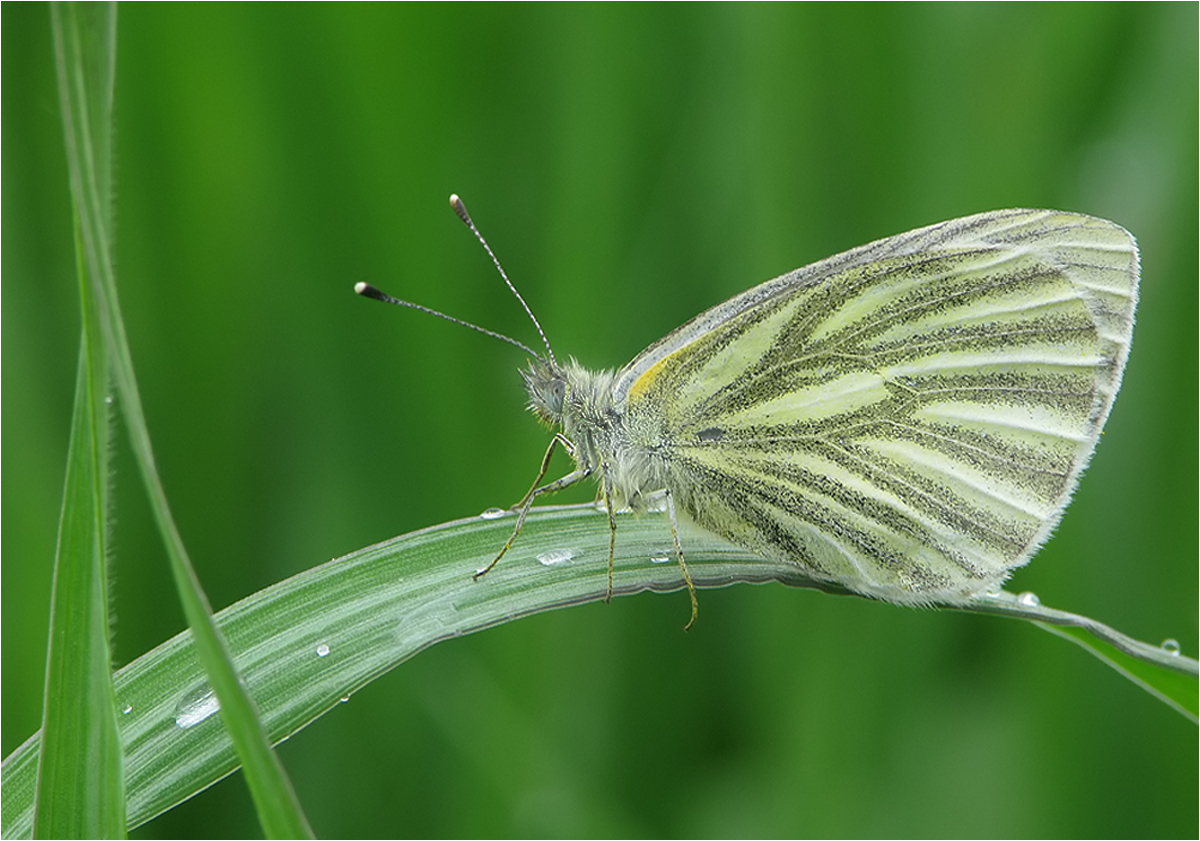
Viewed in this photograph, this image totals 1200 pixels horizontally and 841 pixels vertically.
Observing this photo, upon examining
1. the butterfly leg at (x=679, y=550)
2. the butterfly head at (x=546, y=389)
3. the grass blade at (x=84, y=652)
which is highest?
the butterfly head at (x=546, y=389)

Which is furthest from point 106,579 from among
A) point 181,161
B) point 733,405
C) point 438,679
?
point 181,161

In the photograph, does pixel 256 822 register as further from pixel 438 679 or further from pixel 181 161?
pixel 181 161

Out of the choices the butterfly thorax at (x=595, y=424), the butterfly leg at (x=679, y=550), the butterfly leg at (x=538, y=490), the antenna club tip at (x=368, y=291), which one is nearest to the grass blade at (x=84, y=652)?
the butterfly leg at (x=538, y=490)

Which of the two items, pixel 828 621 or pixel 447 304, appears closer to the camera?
pixel 828 621

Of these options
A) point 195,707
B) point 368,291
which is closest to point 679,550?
point 368,291

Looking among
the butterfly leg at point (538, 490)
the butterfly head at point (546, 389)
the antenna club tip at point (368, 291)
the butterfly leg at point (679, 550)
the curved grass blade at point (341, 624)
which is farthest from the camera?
the butterfly head at point (546, 389)

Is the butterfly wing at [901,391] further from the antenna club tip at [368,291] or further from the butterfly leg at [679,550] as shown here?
the antenna club tip at [368,291]

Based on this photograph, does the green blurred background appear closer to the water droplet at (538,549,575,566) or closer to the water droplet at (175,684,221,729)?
the water droplet at (538,549,575,566)
